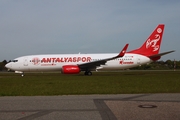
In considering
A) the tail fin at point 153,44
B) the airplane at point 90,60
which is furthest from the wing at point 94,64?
the tail fin at point 153,44

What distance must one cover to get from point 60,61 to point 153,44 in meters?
12.6

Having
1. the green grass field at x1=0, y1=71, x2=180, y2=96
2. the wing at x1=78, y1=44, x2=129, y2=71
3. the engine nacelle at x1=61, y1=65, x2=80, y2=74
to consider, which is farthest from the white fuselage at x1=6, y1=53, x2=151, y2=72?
the green grass field at x1=0, y1=71, x2=180, y2=96

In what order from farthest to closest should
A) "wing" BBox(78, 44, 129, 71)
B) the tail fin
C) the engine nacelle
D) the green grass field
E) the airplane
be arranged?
1. the tail fin
2. the airplane
3. "wing" BBox(78, 44, 129, 71)
4. the engine nacelle
5. the green grass field

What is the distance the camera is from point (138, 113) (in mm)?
6434

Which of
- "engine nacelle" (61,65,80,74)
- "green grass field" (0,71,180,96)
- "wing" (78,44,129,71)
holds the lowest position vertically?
"green grass field" (0,71,180,96)

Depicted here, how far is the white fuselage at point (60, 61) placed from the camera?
3356 centimetres

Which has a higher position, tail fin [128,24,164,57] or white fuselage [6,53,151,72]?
tail fin [128,24,164,57]

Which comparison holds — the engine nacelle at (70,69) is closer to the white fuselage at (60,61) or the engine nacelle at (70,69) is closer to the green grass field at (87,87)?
the white fuselage at (60,61)

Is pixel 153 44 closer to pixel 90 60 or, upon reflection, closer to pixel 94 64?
pixel 94 64

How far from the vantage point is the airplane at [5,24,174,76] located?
1320 inches

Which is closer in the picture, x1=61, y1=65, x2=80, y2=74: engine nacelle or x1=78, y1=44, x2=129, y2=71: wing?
x1=61, y1=65, x2=80, y2=74: engine nacelle

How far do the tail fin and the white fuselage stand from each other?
0.91m

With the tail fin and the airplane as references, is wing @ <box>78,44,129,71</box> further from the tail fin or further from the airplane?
the tail fin

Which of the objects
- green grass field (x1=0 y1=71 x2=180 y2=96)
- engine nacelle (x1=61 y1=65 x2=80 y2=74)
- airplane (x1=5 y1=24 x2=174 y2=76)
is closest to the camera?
green grass field (x1=0 y1=71 x2=180 y2=96)
